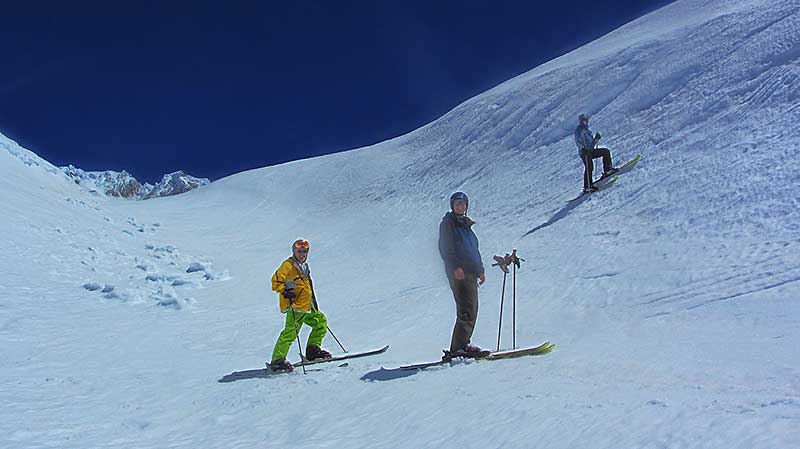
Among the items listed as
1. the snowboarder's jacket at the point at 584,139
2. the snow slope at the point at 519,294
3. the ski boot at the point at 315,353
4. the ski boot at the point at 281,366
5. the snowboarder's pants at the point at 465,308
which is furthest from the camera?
the snowboarder's jacket at the point at 584,139

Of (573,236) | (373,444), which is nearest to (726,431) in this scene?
(373,444)

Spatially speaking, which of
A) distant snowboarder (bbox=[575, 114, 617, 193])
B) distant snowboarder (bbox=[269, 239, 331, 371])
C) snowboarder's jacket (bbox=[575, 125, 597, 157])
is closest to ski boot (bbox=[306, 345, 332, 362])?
distant snowboarder (bbox=[269, 239, 331, 371])

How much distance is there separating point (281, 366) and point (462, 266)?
2.68m

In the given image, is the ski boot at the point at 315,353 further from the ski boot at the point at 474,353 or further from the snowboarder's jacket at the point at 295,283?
the ski boot at the point at 474,353

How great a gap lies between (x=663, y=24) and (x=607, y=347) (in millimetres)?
28960

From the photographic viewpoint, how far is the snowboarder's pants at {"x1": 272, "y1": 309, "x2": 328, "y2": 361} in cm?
738

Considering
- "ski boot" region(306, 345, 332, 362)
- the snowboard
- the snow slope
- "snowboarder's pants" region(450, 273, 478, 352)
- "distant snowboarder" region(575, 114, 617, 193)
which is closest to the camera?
the snow slope

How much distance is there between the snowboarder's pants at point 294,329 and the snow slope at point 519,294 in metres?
0.58

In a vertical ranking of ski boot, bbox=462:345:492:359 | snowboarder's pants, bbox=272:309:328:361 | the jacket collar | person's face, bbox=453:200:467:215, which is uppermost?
person's face, bbox=453:200:467:215

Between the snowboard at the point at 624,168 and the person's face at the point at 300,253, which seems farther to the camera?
the snowboard at the point at 624,168

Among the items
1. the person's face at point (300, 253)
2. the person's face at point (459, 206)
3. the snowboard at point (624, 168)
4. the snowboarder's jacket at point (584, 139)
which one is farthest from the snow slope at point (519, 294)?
the person's face at point (459, 206)

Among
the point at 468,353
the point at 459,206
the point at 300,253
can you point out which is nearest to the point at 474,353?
the point at 468,353

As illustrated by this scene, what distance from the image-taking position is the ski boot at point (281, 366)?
23.8 ft

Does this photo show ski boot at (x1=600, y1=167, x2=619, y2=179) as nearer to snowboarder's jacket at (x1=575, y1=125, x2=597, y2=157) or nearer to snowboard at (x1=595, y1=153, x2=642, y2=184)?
snowboard at (x1=595, y1=153, x2=642, y2=184)
